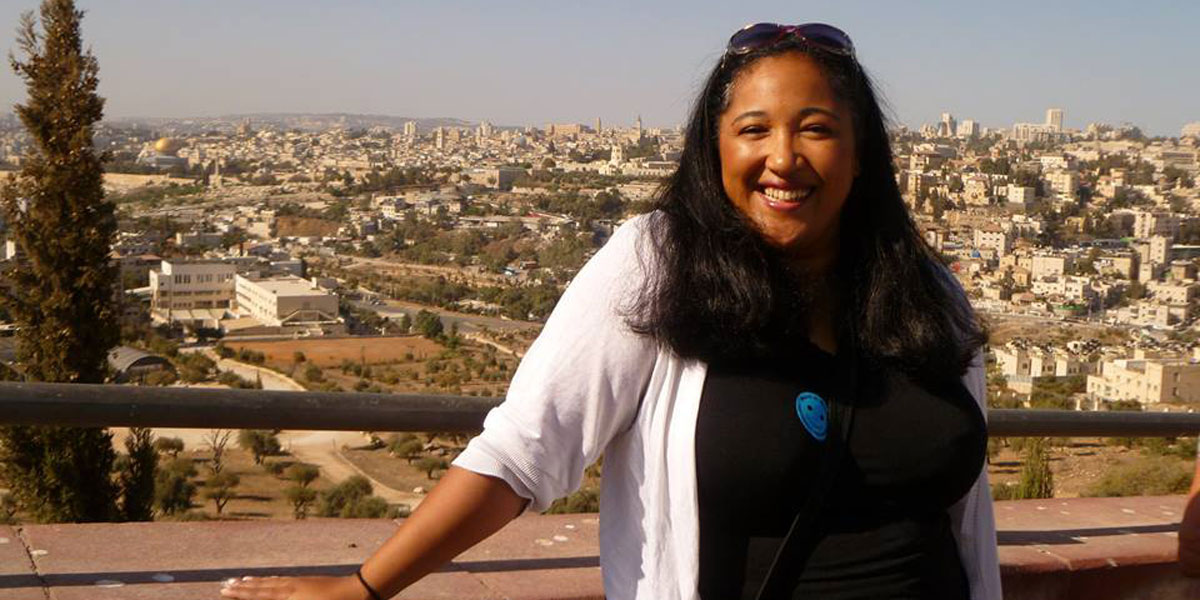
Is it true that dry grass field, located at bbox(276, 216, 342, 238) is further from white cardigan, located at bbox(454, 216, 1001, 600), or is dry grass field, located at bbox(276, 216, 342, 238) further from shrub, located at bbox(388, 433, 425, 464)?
white cardigan, located at bbox(454, 216, 1001, 600)

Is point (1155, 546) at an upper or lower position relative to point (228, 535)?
lower

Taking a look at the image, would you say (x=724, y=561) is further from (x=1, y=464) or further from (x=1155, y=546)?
(x=1, y=464)

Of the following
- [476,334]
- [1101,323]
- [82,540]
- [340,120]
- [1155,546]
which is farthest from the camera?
[340,120]

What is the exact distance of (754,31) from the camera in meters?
1.63

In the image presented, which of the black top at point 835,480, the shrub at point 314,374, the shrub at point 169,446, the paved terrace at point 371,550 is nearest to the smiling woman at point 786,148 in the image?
the black top at point 835,480

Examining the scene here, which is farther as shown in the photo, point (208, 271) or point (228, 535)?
point (208, 271)

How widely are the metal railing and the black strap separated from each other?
44.3 inches

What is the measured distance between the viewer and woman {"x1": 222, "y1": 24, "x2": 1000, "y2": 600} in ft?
4.75

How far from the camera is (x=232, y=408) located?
7.69 feet

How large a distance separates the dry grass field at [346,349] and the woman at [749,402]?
23.5 meters

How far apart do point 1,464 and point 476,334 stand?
76.0 ft

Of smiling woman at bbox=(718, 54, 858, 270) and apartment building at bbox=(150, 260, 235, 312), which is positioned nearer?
smiling woman at bbox=(718, 54, 858, 270)

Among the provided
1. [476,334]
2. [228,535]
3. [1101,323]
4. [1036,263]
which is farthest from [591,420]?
[1036,263]

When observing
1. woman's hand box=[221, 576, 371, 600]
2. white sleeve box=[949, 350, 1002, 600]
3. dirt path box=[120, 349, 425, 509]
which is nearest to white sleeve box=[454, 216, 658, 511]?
woman's hand box=[221, 576, 371, 600]
